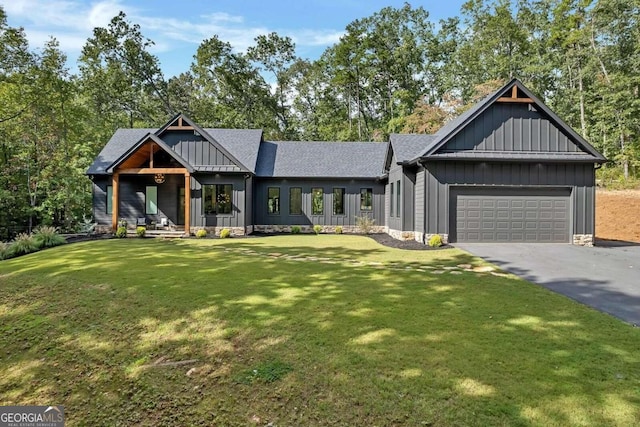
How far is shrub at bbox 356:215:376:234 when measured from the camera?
19.7m

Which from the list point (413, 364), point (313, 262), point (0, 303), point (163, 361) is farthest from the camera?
point (313, 262)

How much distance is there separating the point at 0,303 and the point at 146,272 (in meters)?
2.48

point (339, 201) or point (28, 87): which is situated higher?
point (28, 87)

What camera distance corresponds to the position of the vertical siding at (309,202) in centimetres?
2009

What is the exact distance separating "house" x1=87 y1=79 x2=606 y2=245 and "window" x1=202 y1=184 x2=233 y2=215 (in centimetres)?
5

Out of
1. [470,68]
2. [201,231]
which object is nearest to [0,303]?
[201,231]

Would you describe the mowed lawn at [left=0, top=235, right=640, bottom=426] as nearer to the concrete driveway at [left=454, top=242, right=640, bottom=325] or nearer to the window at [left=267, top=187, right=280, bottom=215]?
the concrete driveway at [left=454, top=242, right=640, bottom=325]

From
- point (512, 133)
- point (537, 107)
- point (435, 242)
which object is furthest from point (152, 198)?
point (537, 107)

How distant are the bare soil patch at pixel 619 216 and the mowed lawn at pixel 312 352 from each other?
16.0 metres

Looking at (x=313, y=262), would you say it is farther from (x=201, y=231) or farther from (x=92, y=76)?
(x=92, y=76)

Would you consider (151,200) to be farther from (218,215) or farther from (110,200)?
(218,215)

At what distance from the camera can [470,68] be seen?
3300cm

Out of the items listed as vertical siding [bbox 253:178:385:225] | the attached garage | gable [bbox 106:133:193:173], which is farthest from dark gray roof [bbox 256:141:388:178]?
the attached garage

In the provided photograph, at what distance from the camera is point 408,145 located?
55.9 ft
